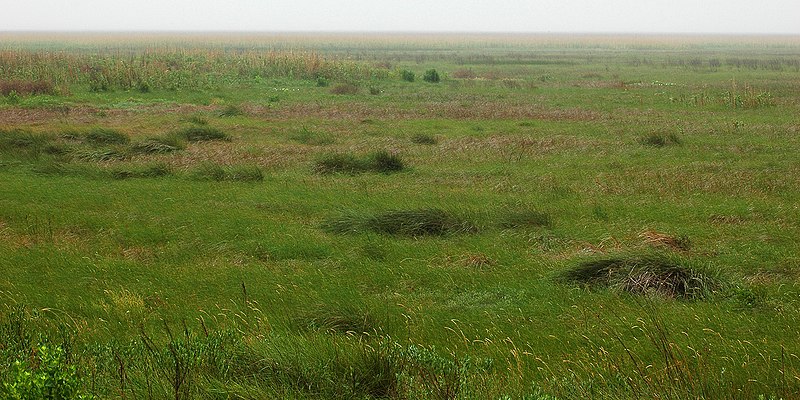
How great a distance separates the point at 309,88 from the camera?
34.7 m

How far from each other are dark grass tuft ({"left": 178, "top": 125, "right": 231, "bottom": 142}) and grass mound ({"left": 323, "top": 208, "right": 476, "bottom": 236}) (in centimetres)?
911

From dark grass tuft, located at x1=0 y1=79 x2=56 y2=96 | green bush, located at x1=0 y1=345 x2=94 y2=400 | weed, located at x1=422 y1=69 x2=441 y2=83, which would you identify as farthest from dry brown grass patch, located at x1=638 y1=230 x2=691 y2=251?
weed, located at x1=422 y1=69 x2=441 y2=83

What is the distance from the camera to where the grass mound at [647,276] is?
780 cm

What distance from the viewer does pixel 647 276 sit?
7988mm

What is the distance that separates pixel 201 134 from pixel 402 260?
11.3 metres

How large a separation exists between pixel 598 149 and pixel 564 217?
6713 millimetres

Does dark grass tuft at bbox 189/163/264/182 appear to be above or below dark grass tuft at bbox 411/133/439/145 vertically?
below

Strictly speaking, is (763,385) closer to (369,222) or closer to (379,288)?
(379,288)

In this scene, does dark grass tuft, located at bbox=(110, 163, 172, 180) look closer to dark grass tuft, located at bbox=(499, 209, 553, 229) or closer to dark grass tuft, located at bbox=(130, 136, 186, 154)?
dark grass tuft, located at bbox=(130, 136, 186, 154)

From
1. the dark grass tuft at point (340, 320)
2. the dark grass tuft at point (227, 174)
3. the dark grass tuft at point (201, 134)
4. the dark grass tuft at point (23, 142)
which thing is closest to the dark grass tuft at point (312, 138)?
the dark grass tuft at point (201, 134)

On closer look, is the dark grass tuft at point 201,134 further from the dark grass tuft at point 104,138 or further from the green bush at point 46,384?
the green bush at point 46,384

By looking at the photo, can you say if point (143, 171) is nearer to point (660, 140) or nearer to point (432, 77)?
point (660, 140)

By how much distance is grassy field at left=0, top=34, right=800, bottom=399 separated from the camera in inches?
211

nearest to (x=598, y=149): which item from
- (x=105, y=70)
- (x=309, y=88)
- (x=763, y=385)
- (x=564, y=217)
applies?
(x=564, y=217)
